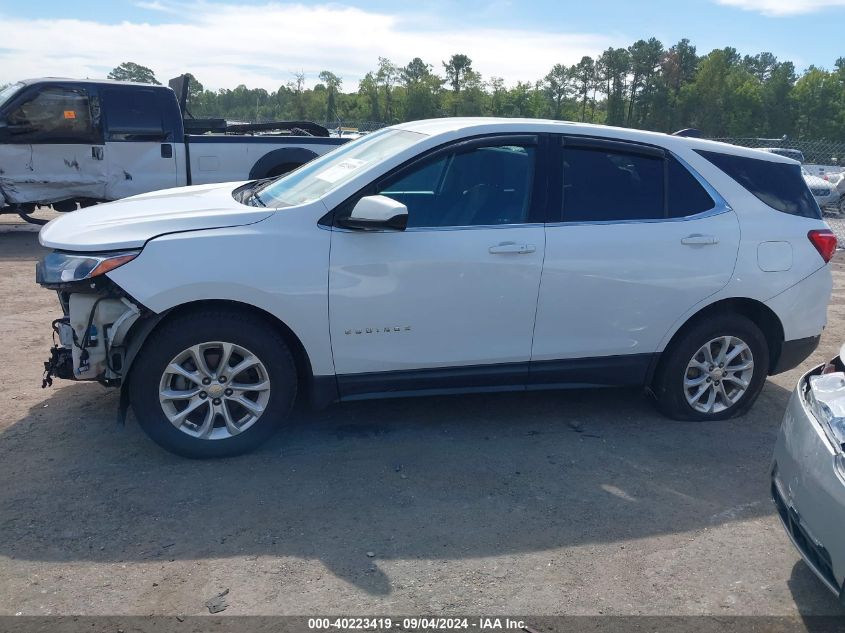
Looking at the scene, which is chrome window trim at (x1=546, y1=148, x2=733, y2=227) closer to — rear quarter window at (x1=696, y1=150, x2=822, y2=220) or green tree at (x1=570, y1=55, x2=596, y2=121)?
rear quarter window at (x1=696, y1=150, x2=822, y2=220)

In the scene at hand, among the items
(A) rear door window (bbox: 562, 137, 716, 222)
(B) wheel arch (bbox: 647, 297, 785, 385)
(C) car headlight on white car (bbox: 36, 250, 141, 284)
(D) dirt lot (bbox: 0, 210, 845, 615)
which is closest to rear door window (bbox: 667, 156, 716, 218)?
(A) rear door window (bbox: 562, 137, 716, 222)

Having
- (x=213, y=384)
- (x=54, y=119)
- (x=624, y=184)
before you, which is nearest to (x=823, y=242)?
(x=624, y=184)

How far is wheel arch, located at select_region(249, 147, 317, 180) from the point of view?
10516mm

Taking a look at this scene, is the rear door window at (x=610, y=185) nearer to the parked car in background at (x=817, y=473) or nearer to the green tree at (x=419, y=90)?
the parked car in background at (x=817, y=473)

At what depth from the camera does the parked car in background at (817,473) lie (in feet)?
8.97

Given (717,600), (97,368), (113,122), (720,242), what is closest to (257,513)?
(97,368)

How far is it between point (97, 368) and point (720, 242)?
376 cm

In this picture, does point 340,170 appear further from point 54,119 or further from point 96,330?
point 54,119

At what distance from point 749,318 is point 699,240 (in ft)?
2.44

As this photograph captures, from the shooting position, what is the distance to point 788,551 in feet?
11.9

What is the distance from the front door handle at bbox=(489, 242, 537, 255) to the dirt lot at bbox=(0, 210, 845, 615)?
1161 mm

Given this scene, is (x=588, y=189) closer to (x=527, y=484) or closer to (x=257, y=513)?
(x=527, y=484)

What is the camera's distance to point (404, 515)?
3.76 m

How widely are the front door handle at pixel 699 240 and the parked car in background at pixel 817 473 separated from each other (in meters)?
1.53
